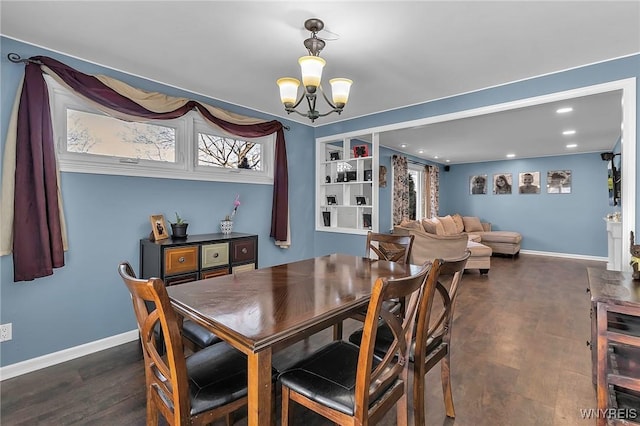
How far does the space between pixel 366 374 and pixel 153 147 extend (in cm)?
293

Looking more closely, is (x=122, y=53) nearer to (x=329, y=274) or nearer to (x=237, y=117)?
(x=237, y=117)

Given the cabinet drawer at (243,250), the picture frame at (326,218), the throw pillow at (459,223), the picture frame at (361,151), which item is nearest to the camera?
the cabinet drawer at (243,250)

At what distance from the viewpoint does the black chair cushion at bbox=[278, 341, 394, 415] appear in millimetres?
1218

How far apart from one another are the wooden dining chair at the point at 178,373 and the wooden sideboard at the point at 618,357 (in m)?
1.74

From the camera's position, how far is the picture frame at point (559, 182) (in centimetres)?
719

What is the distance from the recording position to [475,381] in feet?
7.09

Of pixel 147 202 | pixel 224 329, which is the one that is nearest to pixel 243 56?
pixel 147 202

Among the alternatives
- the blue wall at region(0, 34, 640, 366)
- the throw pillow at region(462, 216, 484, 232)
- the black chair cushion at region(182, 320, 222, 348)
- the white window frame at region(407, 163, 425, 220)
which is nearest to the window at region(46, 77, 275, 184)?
the blue wall at region(0, 34, 640, 366)

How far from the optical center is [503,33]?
2170 millimetres

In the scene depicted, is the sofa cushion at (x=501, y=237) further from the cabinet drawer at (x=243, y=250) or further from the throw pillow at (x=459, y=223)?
the cabinet drawer at (x=243, y=250)

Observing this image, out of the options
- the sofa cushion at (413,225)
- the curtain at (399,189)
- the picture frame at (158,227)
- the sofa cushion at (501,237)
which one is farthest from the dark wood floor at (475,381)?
the sofa cushion at (501,237)

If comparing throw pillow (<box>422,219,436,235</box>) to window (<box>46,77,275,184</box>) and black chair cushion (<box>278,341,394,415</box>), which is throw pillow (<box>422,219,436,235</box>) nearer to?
window (<box>46,77,275,184</box>)

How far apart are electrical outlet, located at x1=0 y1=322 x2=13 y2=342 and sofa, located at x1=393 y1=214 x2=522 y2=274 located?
13.6 ft

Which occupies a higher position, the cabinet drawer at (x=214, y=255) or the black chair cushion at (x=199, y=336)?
the cabinet drawer at (x=214, y=255)
